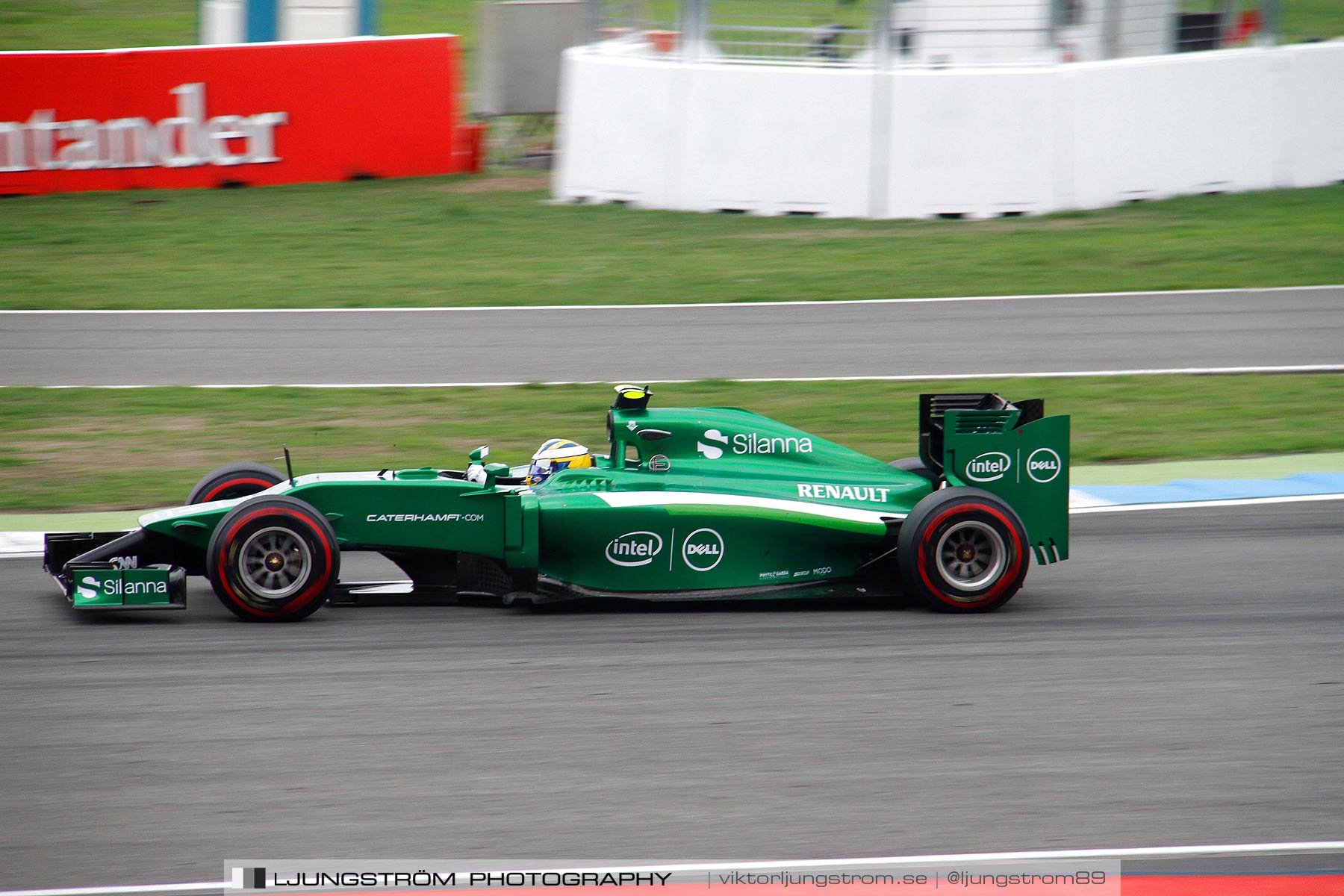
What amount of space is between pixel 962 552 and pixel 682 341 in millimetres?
6986

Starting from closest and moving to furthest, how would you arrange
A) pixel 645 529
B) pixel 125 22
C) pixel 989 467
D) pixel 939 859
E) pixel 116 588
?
pixel 939 859, pixel 116 588, pixel 645 529, pixel 989 467, pixel 125 22

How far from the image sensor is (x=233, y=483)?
7.41 metres

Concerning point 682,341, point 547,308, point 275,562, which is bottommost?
point 275,562

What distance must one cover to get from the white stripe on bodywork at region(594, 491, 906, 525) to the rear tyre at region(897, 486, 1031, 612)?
265mm

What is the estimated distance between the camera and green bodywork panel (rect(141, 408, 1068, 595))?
6.90 metres

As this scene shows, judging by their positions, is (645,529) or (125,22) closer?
(645,529)

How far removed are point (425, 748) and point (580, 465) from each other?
232 centimetres

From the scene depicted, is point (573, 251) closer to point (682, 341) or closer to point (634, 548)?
point (682, 341)

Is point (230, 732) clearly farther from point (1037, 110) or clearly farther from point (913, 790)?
point (1037, 110)

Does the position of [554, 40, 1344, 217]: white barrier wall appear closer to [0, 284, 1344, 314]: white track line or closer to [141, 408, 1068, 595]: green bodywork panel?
[0, 284, 1344, 314]: white track line

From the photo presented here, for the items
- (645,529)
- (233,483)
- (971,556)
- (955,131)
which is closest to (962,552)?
(971,556)

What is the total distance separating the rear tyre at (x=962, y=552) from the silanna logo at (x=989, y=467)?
21cm

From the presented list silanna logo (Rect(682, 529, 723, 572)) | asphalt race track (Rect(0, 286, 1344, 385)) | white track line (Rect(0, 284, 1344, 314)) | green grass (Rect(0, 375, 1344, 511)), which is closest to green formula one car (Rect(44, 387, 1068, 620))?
silanna logo (Rect(682, 529, 723, 572))

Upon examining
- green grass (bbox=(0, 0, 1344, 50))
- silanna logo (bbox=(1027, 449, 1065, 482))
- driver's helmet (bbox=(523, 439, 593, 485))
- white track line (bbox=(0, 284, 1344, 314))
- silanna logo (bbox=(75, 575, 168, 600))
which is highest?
green grass (bbox=(0, 0, 1344, 50))
